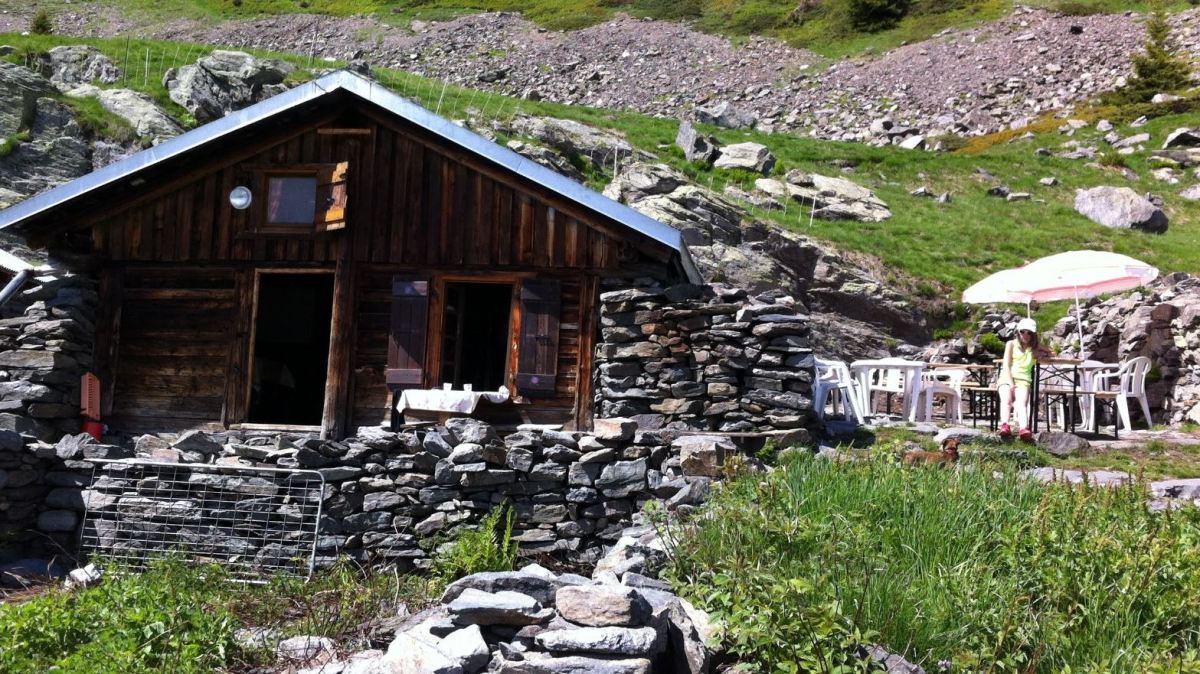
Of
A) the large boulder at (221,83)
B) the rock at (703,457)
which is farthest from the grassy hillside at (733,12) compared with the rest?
the rock at (703,457)

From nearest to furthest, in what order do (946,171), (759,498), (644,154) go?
1. (759,498)
2. (644,154)
3. (946,171)

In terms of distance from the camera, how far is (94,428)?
12148 millimetres

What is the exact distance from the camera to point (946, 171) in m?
32.1

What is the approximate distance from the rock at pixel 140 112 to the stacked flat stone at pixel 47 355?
11.0 meters

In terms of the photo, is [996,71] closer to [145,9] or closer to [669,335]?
[669,335]

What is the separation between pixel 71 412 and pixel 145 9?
59.2 meters

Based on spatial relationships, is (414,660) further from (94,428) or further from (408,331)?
(94,428)

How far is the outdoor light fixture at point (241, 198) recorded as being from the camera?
1255 centimetres

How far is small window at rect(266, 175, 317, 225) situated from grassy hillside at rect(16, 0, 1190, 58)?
1742 inches

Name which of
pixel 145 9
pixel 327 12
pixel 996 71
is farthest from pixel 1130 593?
pixel 145 9

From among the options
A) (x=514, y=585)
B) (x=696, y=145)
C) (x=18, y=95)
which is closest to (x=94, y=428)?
(x=514, y=585)

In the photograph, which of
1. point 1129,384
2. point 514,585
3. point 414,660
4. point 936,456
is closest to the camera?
point 414,660

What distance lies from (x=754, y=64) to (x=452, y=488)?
44.8m

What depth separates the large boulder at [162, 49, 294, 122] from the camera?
83.7ft
